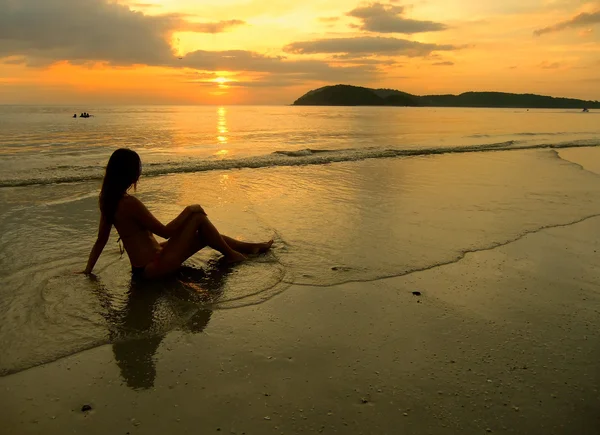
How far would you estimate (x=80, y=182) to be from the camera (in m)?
13.7

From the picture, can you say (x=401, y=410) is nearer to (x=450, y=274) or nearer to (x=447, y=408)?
(x=447, y=408)

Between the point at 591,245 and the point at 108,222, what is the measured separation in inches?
270

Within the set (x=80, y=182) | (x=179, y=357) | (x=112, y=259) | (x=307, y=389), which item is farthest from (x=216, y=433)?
(x=80, y=182)

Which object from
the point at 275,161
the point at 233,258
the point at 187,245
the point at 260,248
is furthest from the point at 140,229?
the point at 275,161

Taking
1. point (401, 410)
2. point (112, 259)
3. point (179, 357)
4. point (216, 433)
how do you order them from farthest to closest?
point (112, 259), point (179, 357), point (401, 410), point (216, 433)

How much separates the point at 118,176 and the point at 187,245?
1.19 m

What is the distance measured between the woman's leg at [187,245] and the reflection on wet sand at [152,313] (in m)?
0.16

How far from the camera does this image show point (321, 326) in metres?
4.40

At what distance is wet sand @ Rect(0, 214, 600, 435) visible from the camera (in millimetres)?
3033

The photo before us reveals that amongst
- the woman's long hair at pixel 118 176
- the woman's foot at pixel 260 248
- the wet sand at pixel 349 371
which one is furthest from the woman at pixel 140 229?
the wet sand at pixel 349 371

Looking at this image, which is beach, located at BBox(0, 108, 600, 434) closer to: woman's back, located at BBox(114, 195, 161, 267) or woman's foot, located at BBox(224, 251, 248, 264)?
woman's foot, located at BBox(224, 251, 248, 264)

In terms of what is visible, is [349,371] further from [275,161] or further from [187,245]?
[275,161]

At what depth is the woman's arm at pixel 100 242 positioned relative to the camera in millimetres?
→ 5609

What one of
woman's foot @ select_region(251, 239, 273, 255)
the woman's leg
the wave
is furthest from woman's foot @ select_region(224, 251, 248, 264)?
the wave
